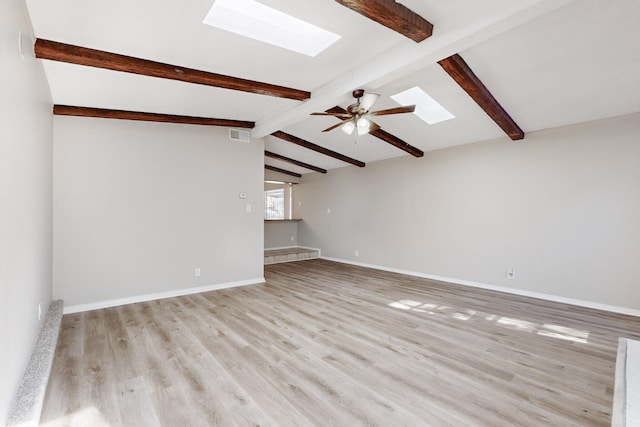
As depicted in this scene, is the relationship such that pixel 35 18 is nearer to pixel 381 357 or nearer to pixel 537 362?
pixel 381 357

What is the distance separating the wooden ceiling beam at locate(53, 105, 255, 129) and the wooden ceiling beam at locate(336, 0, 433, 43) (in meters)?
3.19

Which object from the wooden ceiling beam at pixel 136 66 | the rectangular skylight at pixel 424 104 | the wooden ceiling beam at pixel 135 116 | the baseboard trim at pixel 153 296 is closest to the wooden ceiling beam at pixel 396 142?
the rectangular skylight at pixel 424 104

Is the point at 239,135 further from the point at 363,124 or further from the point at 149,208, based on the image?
the point at 363,124

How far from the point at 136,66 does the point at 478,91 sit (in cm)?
346

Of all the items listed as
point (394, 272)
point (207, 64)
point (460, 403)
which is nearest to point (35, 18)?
point (207, 64)

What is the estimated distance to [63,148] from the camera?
12.3 ft

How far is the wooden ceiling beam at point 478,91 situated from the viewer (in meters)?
2.93

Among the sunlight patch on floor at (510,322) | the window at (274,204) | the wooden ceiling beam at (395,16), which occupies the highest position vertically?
the wooden ceiling beam at (395,16)

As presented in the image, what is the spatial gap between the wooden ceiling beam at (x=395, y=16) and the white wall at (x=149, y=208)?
11.3 ft

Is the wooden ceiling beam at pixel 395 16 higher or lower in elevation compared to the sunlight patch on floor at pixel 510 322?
higher

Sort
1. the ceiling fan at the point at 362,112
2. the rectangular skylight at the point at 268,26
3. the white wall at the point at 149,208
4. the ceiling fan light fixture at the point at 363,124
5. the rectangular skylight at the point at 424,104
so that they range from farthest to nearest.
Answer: the rectangular skylight at the point at 424,104 < the white wall at the point at 149,208 < the ceiling fan light fixture at the point at 363,124 < the ceiling fan at the point at 362,112 < the rectangular skylight at the point at 268,26

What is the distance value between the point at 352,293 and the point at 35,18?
4.48 m

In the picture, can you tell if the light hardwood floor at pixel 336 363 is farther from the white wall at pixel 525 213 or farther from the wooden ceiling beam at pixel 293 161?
the wooden ceiling beam at pixel 293 161

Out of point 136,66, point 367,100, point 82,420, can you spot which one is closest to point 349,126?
point 367,100
